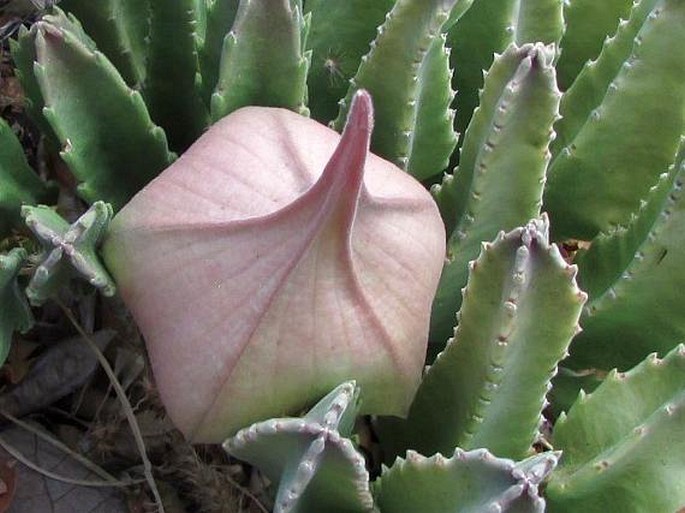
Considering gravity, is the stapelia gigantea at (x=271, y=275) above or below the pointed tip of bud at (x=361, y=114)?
below

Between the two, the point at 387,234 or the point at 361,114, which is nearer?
the point at 361,114

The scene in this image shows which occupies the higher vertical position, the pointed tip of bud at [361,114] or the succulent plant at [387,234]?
the pointed tip of bud at [361,114]

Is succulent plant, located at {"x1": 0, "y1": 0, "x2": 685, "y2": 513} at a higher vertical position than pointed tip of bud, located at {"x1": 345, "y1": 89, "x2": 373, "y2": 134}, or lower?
lower

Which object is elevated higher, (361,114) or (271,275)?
(361,114)

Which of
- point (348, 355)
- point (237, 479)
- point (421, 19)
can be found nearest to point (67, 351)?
point (237, 479)

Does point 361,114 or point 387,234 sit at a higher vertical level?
point 361,114

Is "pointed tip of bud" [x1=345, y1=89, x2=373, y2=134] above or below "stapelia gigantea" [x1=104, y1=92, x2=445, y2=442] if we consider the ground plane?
above
